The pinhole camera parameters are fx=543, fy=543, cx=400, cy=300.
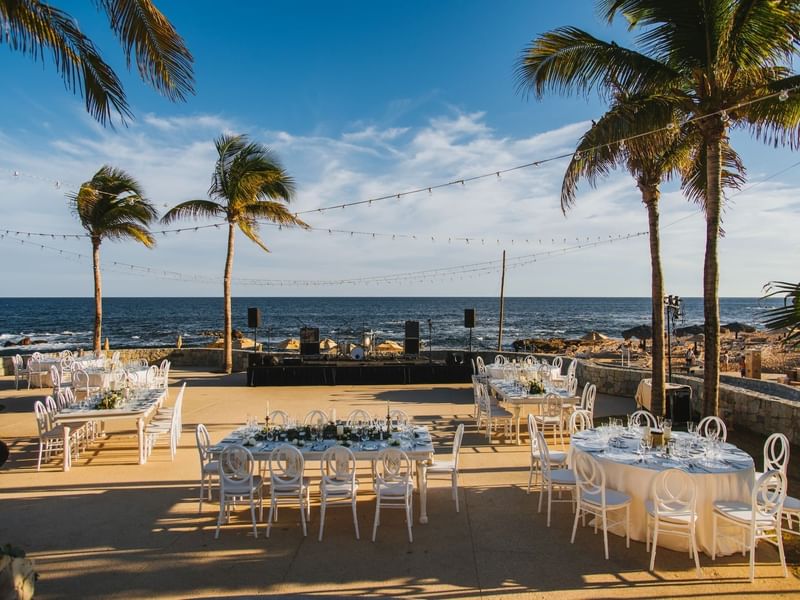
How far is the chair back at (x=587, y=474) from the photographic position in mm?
4864

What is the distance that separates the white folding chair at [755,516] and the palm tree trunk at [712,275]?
246 cm

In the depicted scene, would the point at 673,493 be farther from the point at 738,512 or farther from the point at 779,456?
the point at 779,456

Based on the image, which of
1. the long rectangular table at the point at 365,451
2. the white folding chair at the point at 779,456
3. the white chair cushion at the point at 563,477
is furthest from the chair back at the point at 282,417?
the white folding chair at the point at 779,456

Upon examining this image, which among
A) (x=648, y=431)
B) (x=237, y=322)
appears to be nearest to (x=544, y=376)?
(x=648, y=431)

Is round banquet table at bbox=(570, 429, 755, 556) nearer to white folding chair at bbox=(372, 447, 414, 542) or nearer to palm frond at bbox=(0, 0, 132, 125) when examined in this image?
white folding chair at bbox=(372, 447, 414, 542)

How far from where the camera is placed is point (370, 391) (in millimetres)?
14172

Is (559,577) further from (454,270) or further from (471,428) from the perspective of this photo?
(454,270)

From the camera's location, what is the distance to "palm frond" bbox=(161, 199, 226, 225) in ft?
54.3

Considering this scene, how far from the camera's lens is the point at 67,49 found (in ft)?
16.5

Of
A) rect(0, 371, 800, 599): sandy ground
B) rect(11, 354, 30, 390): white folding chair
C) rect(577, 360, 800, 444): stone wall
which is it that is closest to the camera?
rect(0, 371, 800, 599): sandy ground

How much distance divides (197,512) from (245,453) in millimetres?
952

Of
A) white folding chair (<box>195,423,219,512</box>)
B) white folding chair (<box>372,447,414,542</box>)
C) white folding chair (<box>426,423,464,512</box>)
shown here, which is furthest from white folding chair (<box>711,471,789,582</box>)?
white folding chair (<box>195,423,219,512</box>)

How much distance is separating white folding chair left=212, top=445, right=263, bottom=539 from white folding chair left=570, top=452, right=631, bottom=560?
9.76ft

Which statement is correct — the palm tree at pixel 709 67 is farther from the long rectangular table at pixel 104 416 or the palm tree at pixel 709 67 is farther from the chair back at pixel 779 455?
the long rectangular table at pixel 104 416
